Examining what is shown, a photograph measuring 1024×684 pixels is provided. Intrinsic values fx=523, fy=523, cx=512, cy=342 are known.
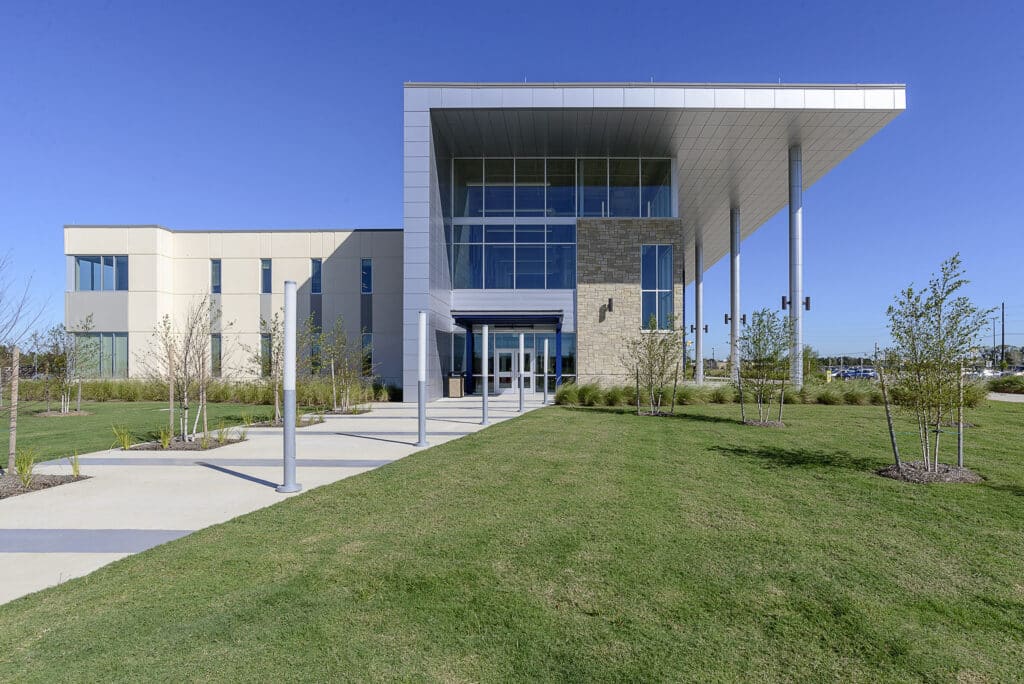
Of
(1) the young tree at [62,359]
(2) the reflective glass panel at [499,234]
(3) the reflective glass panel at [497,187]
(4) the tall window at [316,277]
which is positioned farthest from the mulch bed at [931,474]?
(4) the tall window at [316,277]

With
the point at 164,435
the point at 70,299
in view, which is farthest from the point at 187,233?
the point at 164,435

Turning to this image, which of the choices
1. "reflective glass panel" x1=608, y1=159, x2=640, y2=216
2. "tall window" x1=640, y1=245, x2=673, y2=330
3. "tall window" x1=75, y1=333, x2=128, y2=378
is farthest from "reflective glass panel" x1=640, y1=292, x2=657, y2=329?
"tall window" x1=75, y1=333, x2=128, y2=378

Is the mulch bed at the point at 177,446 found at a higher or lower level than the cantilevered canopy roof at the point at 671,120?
lower

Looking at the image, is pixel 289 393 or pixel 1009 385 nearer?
pixel 289 393

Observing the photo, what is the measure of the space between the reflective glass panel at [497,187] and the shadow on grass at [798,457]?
20.1m

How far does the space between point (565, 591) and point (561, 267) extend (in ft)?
78.3

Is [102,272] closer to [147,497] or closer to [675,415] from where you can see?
[147,497]

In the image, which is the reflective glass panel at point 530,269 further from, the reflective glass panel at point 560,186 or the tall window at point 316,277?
the tall window at point 316,277

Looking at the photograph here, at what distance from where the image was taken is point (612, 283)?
86.3 feet

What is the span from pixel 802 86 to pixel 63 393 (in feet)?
102

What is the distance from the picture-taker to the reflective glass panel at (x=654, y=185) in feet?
88.5

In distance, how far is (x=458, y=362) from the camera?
28391 millimetres

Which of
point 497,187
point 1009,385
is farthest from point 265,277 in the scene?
point 1009,385

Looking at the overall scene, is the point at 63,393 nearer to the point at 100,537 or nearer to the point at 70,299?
the point at 70,299
